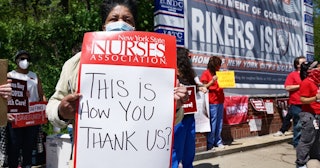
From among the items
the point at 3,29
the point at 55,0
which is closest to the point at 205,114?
the point at 3,29

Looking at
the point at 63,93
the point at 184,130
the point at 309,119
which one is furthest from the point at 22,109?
the point at 309,119

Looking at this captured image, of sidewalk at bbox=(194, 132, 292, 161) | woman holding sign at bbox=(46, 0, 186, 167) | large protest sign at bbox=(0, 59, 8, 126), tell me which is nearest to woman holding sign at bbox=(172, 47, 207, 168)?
large protest sign at bbox=(0, 59, 8, 126)

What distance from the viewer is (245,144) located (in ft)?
24.6

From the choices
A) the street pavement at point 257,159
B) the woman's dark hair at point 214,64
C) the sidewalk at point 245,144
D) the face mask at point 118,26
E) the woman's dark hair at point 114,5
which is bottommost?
the street pavement at point 257,159

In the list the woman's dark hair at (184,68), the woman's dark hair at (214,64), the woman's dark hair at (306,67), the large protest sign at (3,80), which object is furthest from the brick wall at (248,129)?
the large protest sign at (3,80)

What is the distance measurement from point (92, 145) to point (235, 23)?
731 centimetres

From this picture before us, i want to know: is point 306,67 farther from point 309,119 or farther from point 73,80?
point 73,80

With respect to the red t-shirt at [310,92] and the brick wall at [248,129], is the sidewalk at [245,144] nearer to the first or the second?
the brick wall at [248,129]

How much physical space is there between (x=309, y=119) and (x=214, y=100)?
1.97 metres

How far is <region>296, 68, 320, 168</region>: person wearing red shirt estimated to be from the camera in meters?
5.14

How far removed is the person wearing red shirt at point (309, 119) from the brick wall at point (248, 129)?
1985mm

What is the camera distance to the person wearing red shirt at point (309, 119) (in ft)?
16.9

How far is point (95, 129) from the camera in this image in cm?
168

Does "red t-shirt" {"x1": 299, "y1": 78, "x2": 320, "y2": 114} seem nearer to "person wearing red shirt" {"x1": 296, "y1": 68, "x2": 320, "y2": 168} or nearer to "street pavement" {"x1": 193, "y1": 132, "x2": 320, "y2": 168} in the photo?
"person wearing red shirt" {"x1": 296, "y1": 68, "x2": 320, "y2": 168}
